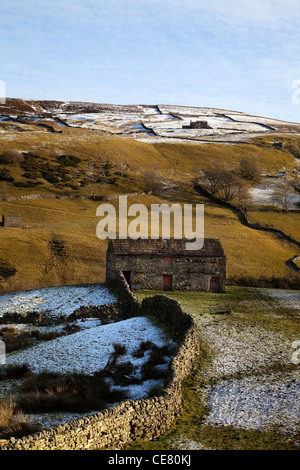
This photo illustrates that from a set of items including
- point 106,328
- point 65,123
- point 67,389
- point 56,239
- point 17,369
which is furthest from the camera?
point 65,123

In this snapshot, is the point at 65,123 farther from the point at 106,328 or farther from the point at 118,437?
the point at 118,437

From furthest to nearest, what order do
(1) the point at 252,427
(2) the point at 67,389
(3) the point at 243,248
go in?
1. (3) the point at 243,248
2. (2) the point at 67,389
3. (1) the point at 252,427

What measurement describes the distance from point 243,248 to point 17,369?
47796mm

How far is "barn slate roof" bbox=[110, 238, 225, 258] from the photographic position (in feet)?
140

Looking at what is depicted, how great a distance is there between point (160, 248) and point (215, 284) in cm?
652

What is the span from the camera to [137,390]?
16953mm

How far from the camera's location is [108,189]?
87.9m

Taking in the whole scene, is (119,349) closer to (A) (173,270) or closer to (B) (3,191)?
(A) (173,270)

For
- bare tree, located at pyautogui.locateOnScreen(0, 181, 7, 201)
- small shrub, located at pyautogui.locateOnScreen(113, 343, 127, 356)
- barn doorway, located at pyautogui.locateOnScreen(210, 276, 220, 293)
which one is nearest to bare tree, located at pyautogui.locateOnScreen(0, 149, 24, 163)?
bare tree, located at pyautogui.locateOnScreen(0, 181, 7, 201)

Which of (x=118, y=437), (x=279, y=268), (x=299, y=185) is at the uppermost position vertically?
(x=299, y=185)

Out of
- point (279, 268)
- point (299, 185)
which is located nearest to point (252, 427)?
point (279, 268)

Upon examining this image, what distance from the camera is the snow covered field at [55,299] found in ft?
118
